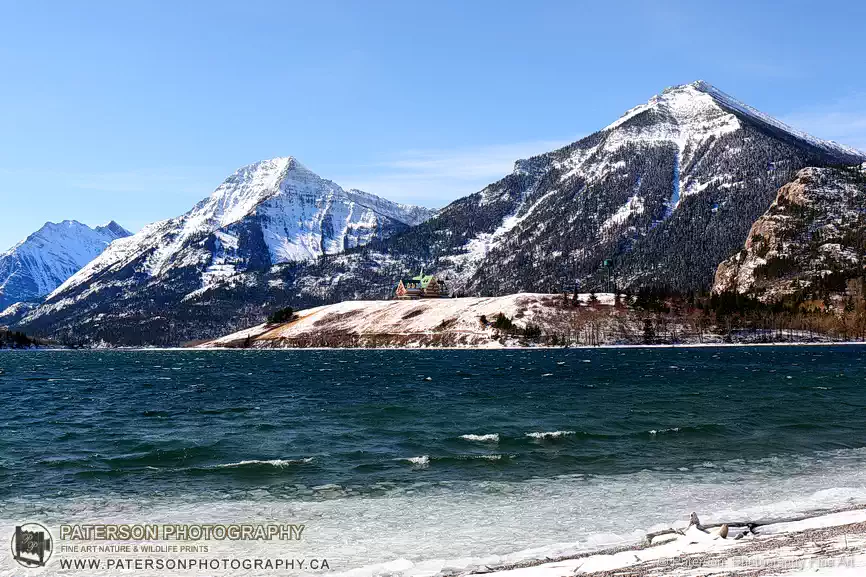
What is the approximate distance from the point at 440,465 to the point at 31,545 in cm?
2269

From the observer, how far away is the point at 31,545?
88.9ft

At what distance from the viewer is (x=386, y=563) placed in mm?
24422

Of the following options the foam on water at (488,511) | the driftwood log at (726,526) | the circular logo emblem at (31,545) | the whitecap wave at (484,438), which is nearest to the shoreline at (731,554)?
the driftwood log at (726,526)

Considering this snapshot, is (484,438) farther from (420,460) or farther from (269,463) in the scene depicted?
(269,463)

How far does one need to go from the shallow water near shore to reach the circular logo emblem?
1870mm

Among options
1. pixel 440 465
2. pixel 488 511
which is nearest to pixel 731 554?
pixel 488 511

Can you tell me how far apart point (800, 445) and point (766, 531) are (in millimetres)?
25666

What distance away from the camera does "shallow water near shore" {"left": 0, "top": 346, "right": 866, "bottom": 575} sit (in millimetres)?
29266

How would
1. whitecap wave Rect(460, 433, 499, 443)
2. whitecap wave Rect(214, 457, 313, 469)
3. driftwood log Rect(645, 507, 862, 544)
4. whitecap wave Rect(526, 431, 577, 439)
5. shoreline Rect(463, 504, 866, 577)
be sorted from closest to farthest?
shoreline Rect(463, 504, 866, 577), driftwood log Rect(645, 507, 862, 544), whitecap wave Rect(214, 457, 313, 469), whitecap wave Rect(460, 433, 499, 443), whitecap wave Rect(526, 431, 577, 439)

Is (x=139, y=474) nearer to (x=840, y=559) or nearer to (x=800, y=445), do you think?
(x=840, y=559)

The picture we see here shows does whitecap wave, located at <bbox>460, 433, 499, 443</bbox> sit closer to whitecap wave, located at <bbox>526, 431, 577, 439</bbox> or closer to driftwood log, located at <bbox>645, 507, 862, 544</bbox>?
whitecap wave, located at <bbox>526, 431, 577, 439</bbox>

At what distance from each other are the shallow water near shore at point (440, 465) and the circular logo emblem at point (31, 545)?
1.87 metres

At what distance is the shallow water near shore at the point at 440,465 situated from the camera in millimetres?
29266

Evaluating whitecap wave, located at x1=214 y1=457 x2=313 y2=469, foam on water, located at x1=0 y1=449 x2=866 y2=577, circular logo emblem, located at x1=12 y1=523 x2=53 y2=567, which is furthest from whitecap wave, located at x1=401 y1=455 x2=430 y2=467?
circular logo emblem, located at x1=12 y1=523 x2=53 y2=567
